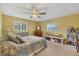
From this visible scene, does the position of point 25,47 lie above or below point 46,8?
below

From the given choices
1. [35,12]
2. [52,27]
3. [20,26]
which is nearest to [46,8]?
[35,12]

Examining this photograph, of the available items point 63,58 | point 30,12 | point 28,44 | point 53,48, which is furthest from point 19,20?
point 63,58

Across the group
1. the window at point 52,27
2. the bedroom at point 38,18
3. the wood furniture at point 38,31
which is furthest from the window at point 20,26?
the window at point 52,27

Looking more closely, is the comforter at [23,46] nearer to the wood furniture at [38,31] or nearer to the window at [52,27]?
the wood furniture at [38,31]

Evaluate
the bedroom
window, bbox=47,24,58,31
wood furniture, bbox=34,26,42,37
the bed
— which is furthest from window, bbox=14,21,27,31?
window, bbox=47,24,58,31

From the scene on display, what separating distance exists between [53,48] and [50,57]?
16 centimetres

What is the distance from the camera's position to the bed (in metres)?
1.96

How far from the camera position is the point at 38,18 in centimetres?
206

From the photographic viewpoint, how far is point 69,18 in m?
2.03

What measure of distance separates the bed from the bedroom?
38 mm

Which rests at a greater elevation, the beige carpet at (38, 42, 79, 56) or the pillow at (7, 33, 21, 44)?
the pillow at (7, 33, 21, 44)

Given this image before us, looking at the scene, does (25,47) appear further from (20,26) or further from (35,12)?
(35,12)

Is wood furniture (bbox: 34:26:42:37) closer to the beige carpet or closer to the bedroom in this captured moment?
the bedroom

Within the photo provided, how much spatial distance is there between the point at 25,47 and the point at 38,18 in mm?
535
